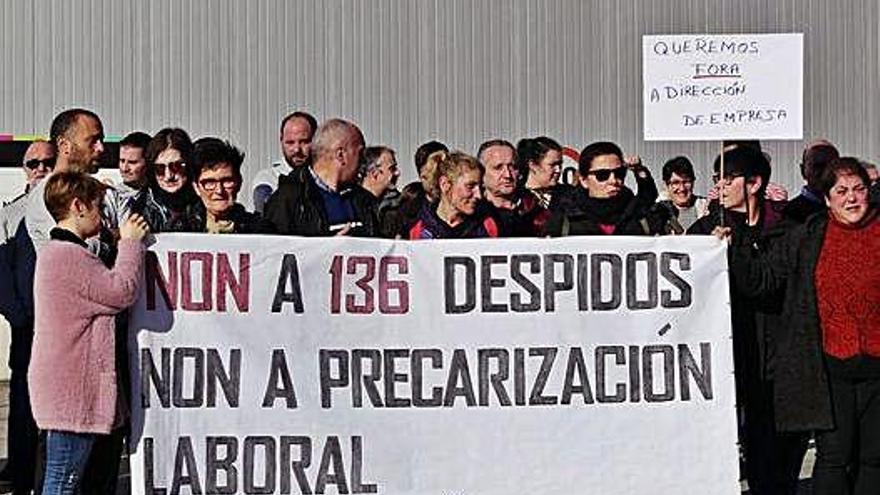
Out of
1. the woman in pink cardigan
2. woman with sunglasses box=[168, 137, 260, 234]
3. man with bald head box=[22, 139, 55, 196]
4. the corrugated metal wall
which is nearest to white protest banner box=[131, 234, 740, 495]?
the woman in pink cardigan

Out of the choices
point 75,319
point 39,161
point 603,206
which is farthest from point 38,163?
point 603,206

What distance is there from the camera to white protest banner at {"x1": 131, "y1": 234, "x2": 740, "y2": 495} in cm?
752

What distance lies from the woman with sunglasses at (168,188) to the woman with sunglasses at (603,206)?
164cm

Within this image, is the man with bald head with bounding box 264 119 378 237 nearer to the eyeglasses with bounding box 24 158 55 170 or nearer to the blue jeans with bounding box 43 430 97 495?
the blue jeans with bounding box 43 430 97 495

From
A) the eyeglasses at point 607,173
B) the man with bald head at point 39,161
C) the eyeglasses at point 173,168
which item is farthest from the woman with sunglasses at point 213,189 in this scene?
the man with bald head at point 39,161

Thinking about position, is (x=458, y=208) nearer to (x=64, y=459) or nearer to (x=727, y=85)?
(x=727, y=85)

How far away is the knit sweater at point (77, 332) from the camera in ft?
23.6

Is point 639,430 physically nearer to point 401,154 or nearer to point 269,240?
point 269,240

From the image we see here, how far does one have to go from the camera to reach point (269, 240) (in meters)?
7.62

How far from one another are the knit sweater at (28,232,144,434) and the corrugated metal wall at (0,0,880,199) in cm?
968

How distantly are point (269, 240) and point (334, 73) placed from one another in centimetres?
952

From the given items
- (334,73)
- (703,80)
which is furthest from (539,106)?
(703,80)

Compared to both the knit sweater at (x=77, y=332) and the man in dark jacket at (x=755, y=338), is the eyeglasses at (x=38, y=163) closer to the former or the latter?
the knit sweater at (x=77, y=332)

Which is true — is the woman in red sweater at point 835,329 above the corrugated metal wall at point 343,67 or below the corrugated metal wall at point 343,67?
below
